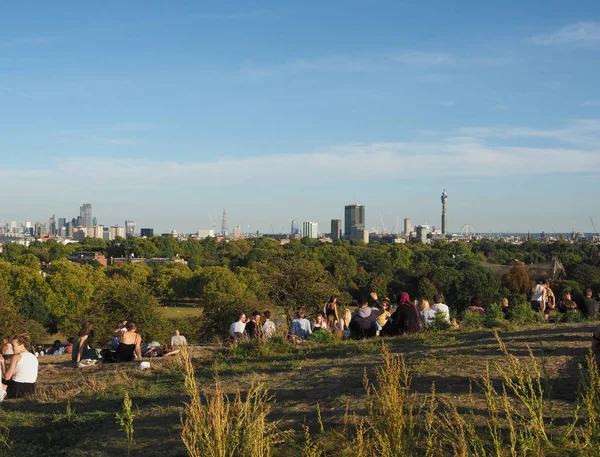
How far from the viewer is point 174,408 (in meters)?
7.05

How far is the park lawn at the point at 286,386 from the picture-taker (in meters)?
6.09

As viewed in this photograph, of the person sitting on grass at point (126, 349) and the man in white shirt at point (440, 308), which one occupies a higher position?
the man in white shirt at point (440, 308)

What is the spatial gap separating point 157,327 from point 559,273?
129 ft

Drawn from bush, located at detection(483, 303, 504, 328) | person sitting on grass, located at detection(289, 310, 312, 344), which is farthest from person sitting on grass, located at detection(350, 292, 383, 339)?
bush, located at detection(483, 303, 504, 328)

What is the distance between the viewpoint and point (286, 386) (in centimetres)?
754

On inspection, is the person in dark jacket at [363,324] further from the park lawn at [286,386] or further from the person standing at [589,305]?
the person standing at [589,305]

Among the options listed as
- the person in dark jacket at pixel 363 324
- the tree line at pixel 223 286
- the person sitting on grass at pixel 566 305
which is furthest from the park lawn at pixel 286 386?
the tree line at pixel 223 286

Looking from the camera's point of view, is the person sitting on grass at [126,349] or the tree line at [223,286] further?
the tree line at [223,286]

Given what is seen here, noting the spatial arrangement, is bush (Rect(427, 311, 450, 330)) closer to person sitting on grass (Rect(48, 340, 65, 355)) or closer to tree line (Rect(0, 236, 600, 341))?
tree line (Rect(0, 236, 600, 341))

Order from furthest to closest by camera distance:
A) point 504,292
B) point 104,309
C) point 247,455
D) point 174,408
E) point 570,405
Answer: point 504,292
point 104,309
point 174,408
point 570,405
point 247,455

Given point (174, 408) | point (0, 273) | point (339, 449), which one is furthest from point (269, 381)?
point (0, 273)

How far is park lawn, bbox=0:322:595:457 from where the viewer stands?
6.09 metres

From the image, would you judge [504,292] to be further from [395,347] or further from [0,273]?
[395,347]

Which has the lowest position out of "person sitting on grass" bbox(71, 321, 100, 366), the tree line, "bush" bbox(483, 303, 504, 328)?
the tree line
